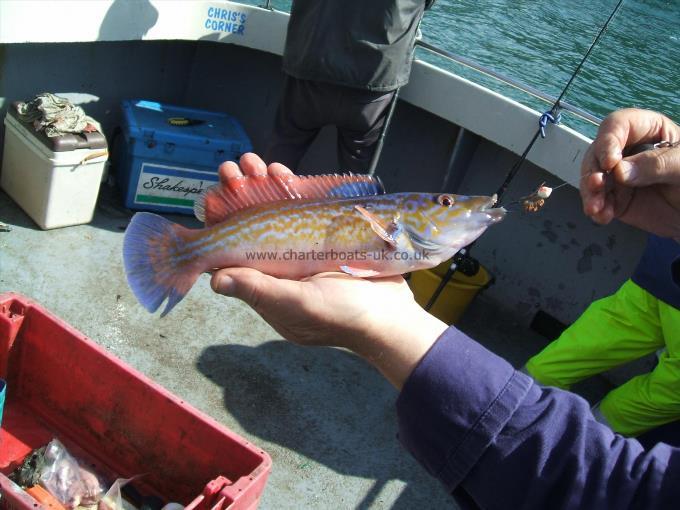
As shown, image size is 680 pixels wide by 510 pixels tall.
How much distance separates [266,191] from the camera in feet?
8.51

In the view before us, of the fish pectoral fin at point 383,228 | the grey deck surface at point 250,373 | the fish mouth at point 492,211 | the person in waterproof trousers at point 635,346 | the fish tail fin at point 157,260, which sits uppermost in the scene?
the fish mouth at point 492,211

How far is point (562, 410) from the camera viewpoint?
158cm

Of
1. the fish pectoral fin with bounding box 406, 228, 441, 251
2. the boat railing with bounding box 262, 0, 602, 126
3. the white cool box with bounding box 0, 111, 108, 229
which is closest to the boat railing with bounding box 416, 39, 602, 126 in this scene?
the boat railing with bounding box 262, 0, 602, 126

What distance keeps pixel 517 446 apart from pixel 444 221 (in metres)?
1.20

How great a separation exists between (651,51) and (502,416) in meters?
14.5

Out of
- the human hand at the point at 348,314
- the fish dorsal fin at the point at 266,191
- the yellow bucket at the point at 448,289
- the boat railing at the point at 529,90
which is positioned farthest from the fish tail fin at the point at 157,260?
the boat railing at the point at 529,90

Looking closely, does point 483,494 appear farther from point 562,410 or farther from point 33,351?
point 33,351

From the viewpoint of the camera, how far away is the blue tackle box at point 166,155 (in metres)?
5.31

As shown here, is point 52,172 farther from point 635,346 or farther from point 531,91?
point 635,346

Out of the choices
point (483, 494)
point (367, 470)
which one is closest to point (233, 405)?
point (367, 470)

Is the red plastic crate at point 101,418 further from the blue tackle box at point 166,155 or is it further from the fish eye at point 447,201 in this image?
the blue tackle box at point 166,155

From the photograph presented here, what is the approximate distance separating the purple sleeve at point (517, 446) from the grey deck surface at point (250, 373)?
6.63ft

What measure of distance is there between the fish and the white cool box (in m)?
2.55

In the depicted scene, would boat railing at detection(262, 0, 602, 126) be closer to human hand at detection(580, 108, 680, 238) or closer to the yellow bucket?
the yellow bucket
